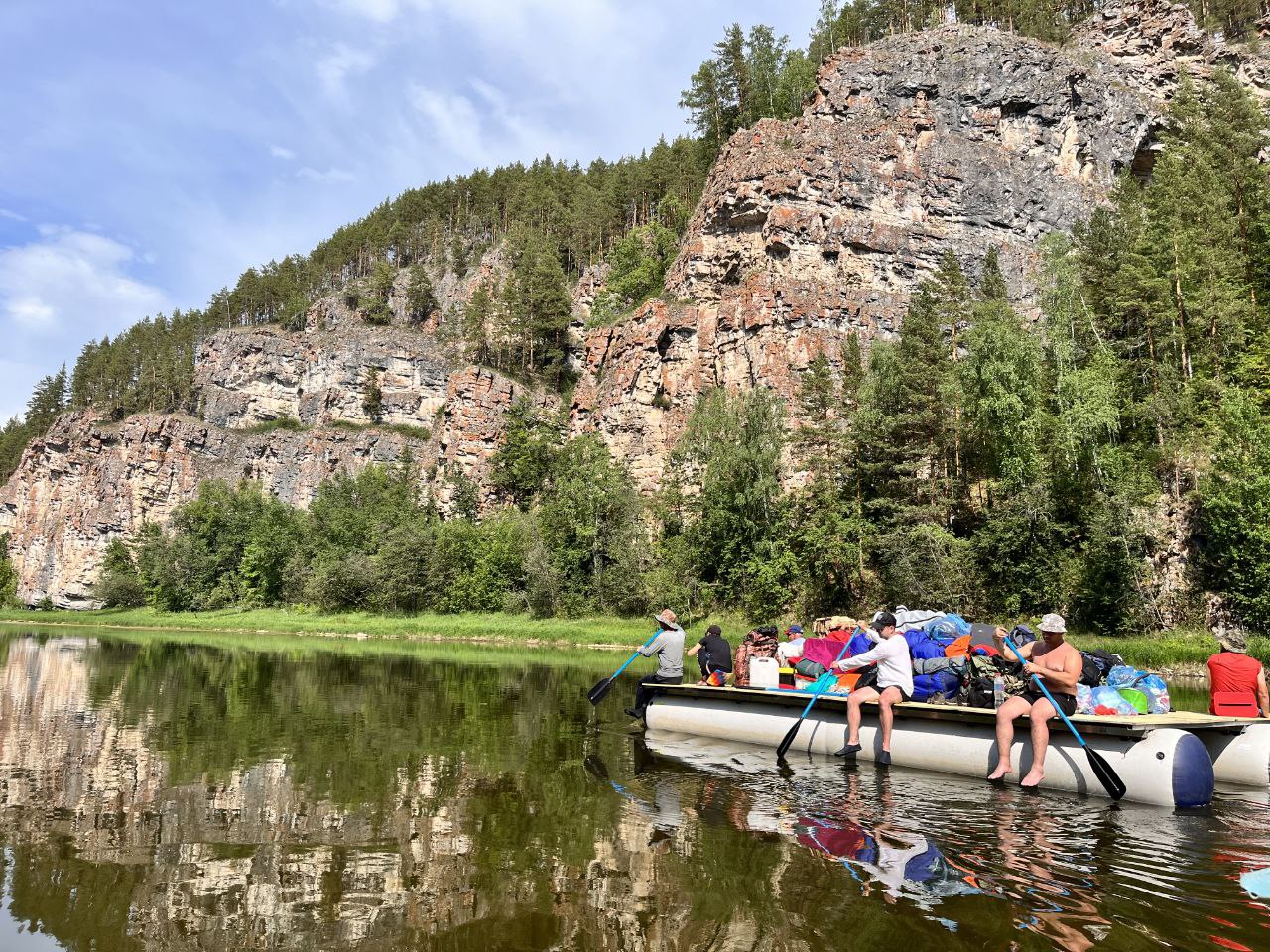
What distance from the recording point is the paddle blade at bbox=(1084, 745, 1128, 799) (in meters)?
9.89

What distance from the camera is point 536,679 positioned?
26375mm

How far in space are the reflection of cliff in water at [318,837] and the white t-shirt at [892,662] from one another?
515cm

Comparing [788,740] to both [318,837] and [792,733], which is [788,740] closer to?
[792,733]

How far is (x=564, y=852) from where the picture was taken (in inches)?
301

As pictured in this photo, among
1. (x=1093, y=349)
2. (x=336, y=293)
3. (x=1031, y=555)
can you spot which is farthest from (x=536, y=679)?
(x=336, y=293)

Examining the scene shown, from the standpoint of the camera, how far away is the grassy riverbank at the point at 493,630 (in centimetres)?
2862

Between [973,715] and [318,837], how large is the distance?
8874 mm

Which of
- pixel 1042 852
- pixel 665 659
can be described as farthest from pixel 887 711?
pixel 665 659

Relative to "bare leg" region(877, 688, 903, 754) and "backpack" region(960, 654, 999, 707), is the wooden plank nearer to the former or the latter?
"bare leg" region(877, 688, 903, 754)

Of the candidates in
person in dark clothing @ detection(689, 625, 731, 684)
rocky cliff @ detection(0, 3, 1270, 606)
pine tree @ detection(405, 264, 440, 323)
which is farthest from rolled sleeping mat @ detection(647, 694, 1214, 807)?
pine tree @ detection(405, 264, 440, 323)

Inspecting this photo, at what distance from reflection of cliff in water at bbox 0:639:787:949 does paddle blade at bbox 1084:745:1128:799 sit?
5941 millimetres

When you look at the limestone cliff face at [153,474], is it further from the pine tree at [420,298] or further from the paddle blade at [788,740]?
the paddle blade at [788,740]

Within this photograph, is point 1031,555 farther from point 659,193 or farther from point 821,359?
point 659,193

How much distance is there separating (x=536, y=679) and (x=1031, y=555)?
2585 centimetres
